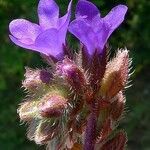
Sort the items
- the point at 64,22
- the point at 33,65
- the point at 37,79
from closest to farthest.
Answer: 1. the point at 64,22
2. the point at 37,79
3. the point at 33,65

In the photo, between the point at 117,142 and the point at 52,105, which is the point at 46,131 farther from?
the point at 117,142

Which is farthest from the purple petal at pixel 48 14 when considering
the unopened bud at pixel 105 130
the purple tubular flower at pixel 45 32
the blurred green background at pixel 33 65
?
the blurred green background at pixel 33 65

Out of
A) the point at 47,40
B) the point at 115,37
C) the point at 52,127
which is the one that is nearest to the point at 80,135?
the point at 52,127

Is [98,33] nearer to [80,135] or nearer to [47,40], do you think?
[47,40]

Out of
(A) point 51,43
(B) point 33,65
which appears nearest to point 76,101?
(A) point 51,43

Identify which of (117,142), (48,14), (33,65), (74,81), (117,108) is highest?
(48,14)

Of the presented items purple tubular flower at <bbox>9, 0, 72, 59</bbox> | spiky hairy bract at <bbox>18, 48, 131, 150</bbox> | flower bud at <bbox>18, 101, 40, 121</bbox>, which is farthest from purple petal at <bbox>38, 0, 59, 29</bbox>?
flower bud at <bbox>18, 101, 40, 121</bbox>
